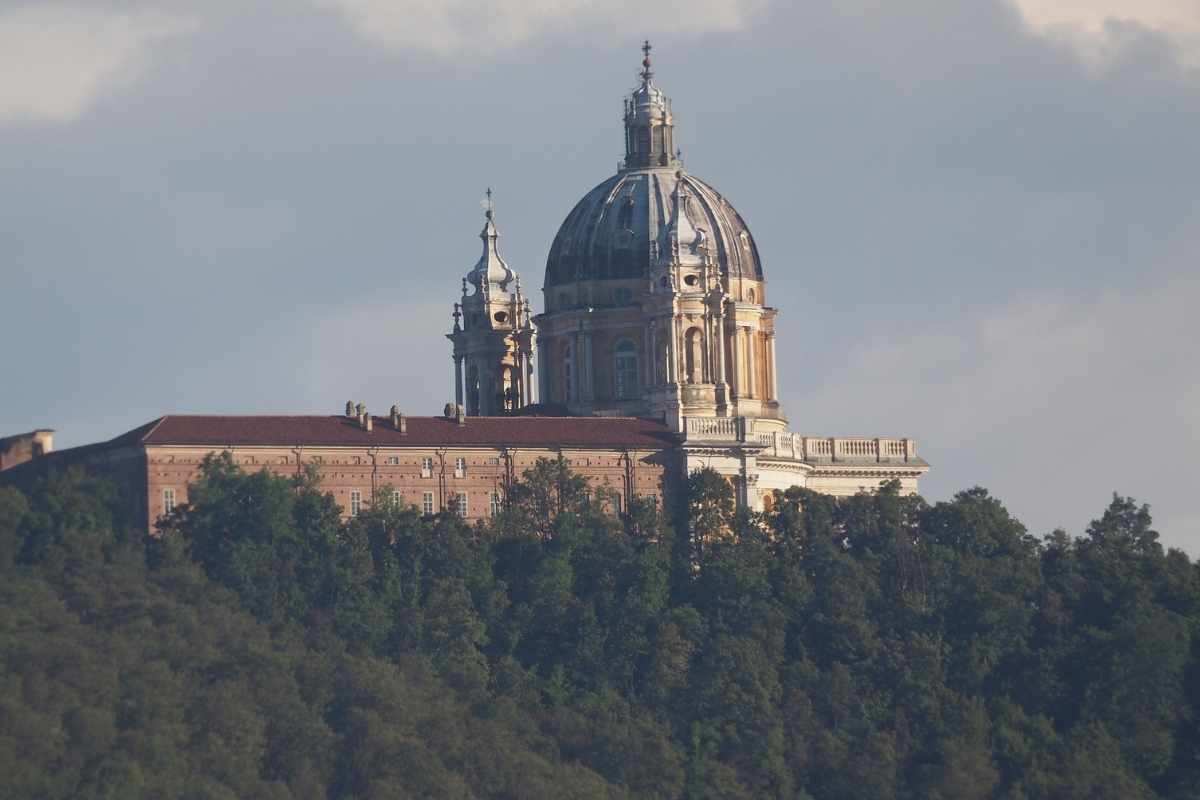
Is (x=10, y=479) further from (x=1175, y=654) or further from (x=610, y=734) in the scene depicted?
(x=1175, y=654)

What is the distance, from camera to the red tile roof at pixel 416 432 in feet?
587

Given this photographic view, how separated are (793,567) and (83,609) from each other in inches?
915

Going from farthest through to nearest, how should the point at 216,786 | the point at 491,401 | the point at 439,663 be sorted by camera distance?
the point at 491,401, the point at 439,663, the point at 216,786

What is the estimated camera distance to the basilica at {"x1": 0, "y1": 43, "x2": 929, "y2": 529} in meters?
180

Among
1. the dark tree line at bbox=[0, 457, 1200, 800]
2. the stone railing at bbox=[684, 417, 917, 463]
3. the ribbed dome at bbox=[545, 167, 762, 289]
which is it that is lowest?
the dark tree line at bbox=[0, 457, 1200, 800]

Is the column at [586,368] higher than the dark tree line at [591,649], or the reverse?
the column at [586,368]

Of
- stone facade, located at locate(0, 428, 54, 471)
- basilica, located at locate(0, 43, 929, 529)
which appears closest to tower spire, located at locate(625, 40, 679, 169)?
basilica, located at locate(0, 43, 929, 529)

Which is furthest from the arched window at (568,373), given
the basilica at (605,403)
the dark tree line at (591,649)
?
the dark tree line at (591,649)

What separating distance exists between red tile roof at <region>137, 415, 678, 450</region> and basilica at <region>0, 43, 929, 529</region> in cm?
7

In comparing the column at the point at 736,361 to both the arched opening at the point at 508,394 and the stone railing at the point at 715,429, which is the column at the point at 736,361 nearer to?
the stone railing at the point at 715,429

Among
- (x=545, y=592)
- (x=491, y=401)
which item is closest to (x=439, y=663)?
(x=545, y=592)

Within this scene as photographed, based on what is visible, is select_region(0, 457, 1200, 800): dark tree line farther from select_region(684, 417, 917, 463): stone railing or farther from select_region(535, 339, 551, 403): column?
select_region(535, 339, 551, 403): column

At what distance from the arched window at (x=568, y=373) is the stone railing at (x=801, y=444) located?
25.5 feet

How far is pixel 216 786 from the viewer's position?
6432 inches
